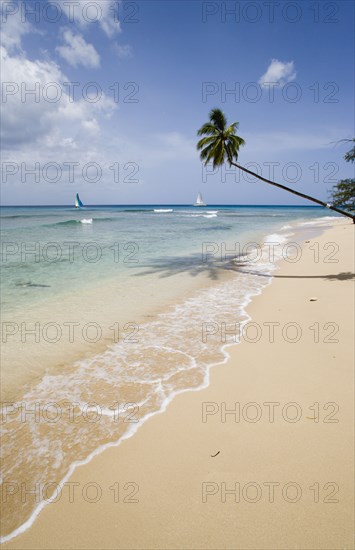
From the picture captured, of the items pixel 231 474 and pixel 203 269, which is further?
pixel 203 269

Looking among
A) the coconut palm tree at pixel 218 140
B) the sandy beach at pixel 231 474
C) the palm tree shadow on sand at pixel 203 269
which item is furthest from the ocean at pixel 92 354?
the coconut palm tree at pixel 218 140

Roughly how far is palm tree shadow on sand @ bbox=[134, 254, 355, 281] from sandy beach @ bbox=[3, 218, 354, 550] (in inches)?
256

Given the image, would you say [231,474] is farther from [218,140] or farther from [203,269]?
[218,140]

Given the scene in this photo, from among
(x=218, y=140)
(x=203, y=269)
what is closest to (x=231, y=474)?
(x=203, y=269)

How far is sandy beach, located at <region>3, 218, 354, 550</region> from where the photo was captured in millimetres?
2127

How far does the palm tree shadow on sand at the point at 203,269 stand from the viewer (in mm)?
10109

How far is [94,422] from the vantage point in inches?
133

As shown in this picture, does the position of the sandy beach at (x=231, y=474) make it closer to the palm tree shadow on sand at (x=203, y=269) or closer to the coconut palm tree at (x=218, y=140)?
the palm tree shadow on sand at (x=203, y=269)

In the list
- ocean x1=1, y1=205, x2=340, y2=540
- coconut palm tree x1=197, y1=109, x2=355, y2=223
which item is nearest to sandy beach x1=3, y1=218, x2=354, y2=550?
ocean x1=1, y1=205, x2=340, y2=540

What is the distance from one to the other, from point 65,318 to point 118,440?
4.41 meters

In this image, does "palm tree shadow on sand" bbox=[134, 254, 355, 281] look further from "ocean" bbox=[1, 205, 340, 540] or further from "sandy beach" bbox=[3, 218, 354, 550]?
"sandy beach" bbox=[3, 218, 354, 550]

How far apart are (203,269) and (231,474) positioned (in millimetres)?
10057

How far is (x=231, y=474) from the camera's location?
2.58 meters

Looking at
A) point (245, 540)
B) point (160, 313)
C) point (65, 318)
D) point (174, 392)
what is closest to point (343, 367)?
point (174, 392)
